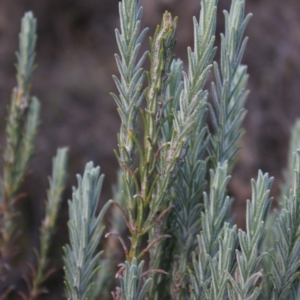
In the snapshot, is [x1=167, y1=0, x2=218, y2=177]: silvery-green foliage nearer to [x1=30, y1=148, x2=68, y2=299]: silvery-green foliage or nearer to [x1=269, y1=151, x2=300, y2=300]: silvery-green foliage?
[x1=269, y1=151, x2=300, y2=300]: silvery-green foliage

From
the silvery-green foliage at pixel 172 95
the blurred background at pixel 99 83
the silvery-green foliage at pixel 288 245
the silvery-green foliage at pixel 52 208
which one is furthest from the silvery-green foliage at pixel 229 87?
the blurred background at pixel 99 83

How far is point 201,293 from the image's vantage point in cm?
79

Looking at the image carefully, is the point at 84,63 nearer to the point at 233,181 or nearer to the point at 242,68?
the point at 233,181

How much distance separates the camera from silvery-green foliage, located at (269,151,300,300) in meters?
0.73

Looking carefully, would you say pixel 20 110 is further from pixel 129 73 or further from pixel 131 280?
pixel 131 280

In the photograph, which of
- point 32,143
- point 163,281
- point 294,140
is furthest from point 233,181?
point 163,281

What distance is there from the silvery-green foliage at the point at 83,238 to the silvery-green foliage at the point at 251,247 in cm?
24

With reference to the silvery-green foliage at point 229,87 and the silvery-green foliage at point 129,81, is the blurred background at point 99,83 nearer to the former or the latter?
the silvery-green foliage at point 229,87

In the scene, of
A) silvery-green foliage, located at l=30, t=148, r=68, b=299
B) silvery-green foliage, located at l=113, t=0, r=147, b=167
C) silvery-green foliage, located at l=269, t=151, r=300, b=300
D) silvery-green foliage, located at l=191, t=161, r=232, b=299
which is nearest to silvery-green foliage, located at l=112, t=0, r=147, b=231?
silvery-green foliage, located at l=113, t=0, r=147, b=167

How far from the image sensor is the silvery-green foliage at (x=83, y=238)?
82 centimetres

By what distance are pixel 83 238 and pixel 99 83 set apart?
287 centimetres

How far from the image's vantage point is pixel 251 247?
0.70m

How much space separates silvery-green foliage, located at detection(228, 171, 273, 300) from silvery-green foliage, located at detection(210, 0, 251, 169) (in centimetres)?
17

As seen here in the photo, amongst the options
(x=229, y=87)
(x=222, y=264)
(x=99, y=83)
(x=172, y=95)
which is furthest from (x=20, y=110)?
(x=99, y=83)
